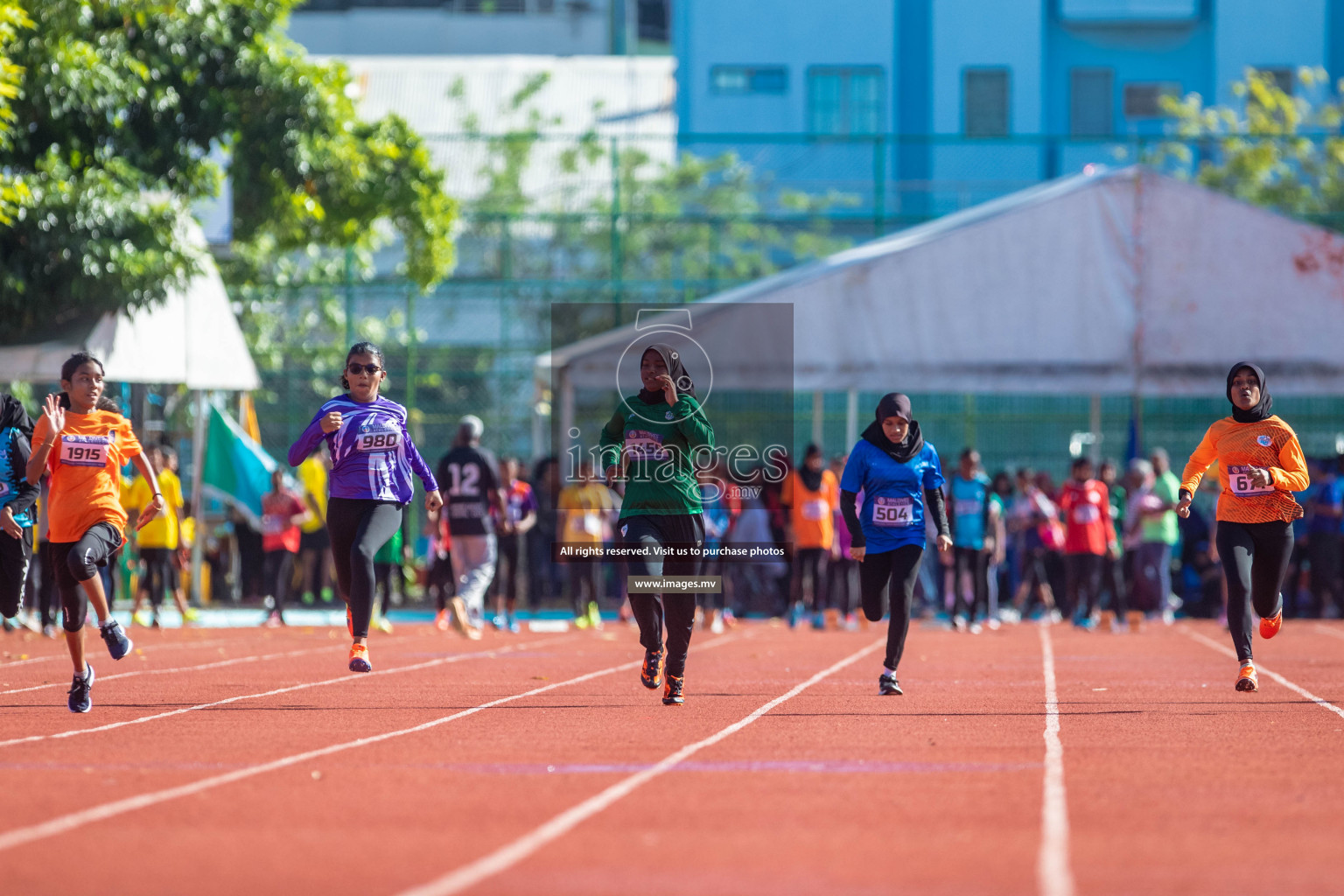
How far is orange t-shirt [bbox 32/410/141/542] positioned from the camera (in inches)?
424

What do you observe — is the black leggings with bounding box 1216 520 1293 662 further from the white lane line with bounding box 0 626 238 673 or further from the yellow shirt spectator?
the yellow shirt spectator

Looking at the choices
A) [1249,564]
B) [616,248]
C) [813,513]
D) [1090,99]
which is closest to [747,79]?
[1090,99]

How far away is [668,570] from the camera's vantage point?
1095 centimetres

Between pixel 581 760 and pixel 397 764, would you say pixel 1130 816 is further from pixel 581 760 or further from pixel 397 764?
pixel 397 764

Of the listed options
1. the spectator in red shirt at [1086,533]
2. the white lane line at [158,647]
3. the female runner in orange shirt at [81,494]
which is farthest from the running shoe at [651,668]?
the spectator in red shirt at [1086,533]

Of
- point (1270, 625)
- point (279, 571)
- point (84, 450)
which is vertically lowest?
point (279, 571)

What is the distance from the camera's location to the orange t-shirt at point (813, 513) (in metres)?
21.4

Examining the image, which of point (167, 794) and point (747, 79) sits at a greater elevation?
point (747, 79)

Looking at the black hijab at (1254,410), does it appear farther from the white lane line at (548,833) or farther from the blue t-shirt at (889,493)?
the white lane line at (548,833)

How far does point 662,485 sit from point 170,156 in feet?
45.4

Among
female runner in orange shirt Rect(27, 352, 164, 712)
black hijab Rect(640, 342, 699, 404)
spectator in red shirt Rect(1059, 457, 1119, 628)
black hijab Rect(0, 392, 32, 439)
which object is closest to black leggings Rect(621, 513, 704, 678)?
black hijab Rect(640, 342, 699, 404)

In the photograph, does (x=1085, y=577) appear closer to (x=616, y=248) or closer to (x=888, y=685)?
(x=616, y=248)

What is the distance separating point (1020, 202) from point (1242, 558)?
37.5 feet

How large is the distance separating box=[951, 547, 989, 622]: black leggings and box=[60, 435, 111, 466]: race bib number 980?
40.5 feet
